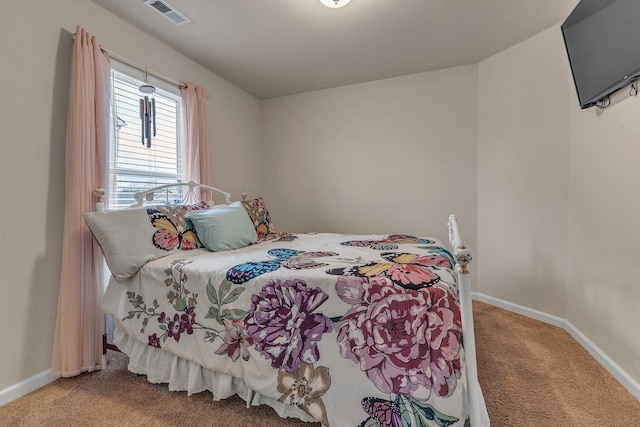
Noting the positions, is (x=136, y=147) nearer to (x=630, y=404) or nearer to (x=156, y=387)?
(x=156, y=387)

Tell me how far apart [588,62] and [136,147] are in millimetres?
3187

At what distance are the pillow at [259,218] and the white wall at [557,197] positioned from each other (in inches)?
86.1

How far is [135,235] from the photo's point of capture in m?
1.74

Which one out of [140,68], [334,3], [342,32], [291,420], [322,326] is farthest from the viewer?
[342,32]

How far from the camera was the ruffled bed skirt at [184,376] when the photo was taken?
1393 millimetres

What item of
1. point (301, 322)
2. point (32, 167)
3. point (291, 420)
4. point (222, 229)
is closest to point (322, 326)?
point (301, 322)

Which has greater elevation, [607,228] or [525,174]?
[525,174]

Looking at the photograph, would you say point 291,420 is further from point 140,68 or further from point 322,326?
point 140,68

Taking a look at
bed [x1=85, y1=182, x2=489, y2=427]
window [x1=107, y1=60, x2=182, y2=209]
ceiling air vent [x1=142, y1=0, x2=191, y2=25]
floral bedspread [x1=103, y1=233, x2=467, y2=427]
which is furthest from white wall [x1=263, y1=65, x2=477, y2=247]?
ceiling air vent [x1=142, y1=0, x2=191, y2=25]

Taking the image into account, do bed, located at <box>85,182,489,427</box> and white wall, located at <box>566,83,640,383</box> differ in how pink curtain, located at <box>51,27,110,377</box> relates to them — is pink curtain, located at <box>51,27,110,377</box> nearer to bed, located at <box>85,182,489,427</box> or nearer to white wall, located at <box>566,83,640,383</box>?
bed, located at <box>85,182,489,427</box>

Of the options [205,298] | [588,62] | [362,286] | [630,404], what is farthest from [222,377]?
[588,62]

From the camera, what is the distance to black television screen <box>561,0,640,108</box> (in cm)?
144

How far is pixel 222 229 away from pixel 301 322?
1.07 meters

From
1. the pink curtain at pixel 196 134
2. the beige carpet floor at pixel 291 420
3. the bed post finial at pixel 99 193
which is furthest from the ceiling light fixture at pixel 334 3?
the beige carpet floor at pixel 291 420
